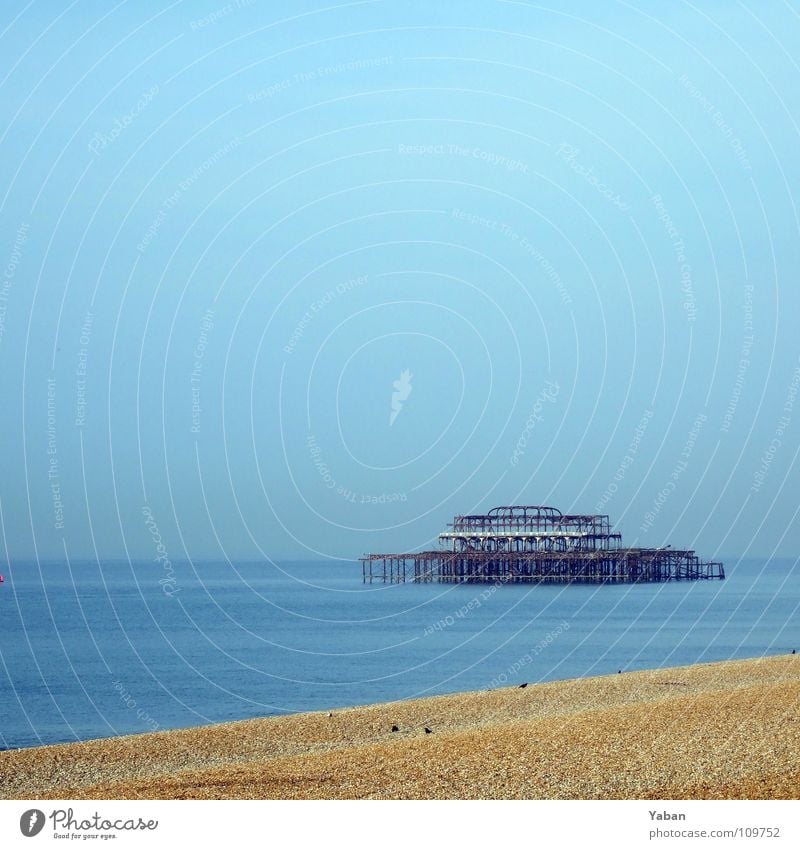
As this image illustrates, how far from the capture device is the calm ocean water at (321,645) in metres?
31.8

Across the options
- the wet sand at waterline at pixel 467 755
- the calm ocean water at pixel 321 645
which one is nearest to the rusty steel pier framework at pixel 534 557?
the calm ocean water at pixel 321 645

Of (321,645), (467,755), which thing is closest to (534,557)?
(321,645)

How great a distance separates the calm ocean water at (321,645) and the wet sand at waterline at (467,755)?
797cm

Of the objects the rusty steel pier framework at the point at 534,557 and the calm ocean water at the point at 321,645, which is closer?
the calm ocean water at the point at 321,645

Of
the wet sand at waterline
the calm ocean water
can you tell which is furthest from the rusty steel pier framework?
the wet sand at waterline

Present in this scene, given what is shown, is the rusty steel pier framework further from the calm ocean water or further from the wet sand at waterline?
the wet sand at waterline

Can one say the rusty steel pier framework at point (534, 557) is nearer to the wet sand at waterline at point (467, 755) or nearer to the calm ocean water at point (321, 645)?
the calm ocean water at point (321, 645)

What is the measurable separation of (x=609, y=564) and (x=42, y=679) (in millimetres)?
63514

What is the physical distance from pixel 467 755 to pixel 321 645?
35.5m

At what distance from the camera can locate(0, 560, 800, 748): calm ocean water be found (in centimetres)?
3178
